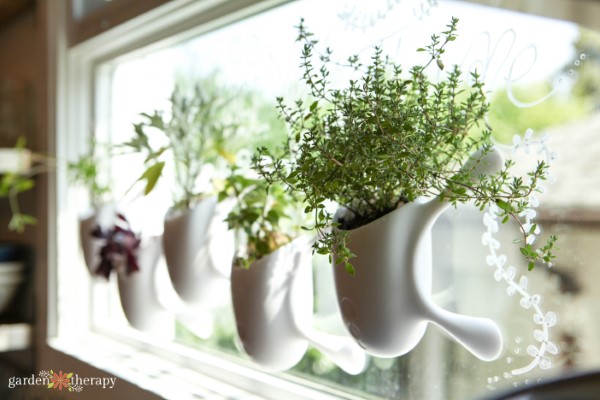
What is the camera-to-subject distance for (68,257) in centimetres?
177

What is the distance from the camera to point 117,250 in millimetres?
1334

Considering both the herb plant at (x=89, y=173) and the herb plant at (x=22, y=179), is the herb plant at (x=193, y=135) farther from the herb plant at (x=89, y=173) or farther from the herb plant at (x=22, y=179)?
the herb plant at (x=22, y=179)

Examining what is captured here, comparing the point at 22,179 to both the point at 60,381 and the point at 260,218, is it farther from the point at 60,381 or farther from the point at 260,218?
the point at 260,218

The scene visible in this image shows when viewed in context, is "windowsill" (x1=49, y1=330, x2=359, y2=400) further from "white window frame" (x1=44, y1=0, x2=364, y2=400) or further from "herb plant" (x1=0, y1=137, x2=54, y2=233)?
"herb plant" (x1=0, y1=137, x2=54, y2=233)

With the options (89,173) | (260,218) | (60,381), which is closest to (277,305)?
(260,218)

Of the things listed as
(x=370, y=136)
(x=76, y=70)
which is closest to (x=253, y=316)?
(x=370, y=136)

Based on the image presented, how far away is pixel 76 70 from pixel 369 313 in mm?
1234

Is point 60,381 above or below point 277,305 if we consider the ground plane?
below

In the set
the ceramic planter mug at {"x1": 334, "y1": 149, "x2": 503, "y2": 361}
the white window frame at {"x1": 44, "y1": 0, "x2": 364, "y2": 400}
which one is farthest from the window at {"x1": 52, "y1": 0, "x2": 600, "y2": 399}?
the ceramic planter mug at {"x1": 334, "y1": 149, "x2": 503, "y2": 361}

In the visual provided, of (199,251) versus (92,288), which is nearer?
(199,251)

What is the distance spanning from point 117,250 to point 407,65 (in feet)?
2.20

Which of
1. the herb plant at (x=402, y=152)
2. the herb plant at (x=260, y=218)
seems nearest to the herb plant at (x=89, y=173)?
the herb plant at (x=260, y=218)

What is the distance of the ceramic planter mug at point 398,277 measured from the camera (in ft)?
2.61

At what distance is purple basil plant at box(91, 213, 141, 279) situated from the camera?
133cm
